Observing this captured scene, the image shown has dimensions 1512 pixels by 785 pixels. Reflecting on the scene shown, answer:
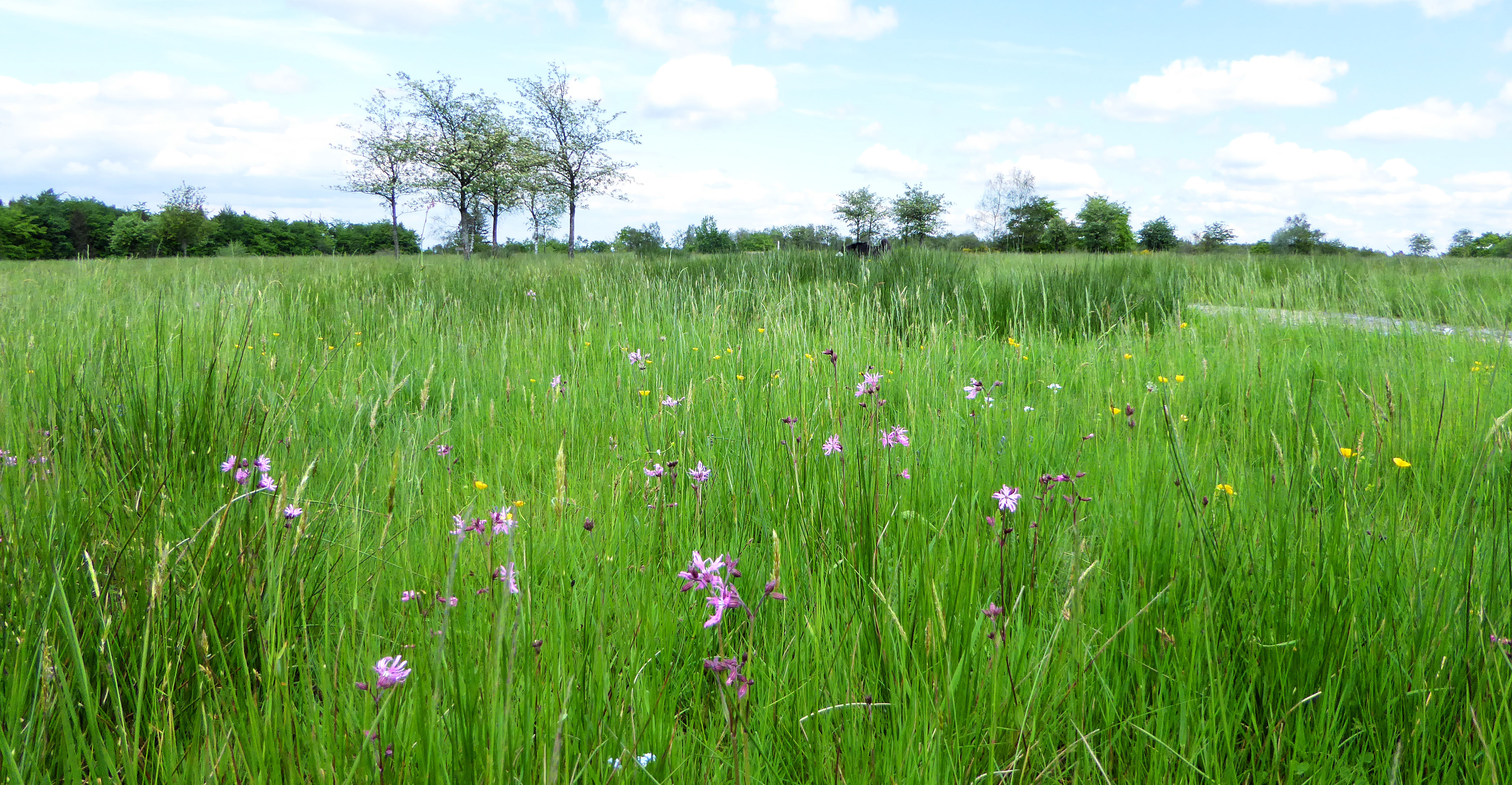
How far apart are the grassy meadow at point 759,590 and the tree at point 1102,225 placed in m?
66.8

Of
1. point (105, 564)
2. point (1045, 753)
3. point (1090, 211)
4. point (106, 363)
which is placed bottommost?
point (1045, 753)

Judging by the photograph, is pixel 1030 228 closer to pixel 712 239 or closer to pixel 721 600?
pixel 712 239

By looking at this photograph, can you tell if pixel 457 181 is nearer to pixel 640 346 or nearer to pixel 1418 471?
pixel 640 346

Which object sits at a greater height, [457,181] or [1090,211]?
[1090,211]

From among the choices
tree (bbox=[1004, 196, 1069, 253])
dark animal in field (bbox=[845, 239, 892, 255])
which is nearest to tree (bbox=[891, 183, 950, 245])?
tree (bbox=[1004, 196, 1069, 253])

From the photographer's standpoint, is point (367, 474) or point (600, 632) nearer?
point (600, 632)

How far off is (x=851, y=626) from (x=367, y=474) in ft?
5.94

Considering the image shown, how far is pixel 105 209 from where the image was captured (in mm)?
68938

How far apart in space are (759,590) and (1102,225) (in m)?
74.7

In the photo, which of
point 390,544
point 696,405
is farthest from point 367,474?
point 696,405

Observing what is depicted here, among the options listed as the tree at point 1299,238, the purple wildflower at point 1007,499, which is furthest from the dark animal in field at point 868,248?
the tree at point 1299,238

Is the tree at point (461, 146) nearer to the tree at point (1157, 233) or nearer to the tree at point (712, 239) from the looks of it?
→ the tree at point (712, 239)

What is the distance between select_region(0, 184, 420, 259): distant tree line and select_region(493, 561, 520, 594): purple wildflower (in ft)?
158

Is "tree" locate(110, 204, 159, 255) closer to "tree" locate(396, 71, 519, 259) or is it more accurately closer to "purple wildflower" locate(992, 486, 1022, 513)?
"tree" locate(396, 71, 519, 259)
